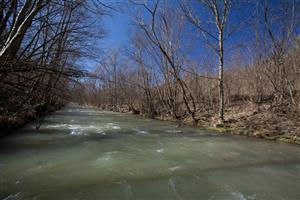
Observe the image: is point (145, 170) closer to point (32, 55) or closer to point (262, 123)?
point (32, 55)

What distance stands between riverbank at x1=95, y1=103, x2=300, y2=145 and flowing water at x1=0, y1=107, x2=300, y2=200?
5.61 feet

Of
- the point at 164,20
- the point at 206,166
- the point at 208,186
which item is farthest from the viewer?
the point at 164,20

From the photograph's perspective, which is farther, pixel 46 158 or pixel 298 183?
pixel 46 158

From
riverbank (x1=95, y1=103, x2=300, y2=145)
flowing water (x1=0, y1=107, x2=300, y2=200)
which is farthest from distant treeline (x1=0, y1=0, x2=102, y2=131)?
riverbank (x1=95, y1=103, x2=300, y2=145)

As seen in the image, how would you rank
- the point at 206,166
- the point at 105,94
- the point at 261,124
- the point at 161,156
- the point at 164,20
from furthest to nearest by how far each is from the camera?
the point at 105,94, the point at 164,20, the point at 261,124, the point at 161,156, the point at 206,166

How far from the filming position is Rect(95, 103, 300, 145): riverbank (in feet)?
33.3

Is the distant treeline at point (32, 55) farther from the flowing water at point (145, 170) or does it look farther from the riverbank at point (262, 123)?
the riverbank at point (262, 123)

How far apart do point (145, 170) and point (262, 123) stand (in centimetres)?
836

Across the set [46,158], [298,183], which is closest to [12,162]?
[46,158]

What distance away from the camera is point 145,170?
211 inches

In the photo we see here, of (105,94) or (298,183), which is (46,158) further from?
(105,94)

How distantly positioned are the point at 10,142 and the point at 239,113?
36.8ft

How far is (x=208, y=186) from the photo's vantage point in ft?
14.7

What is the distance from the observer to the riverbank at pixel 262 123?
33.3ft
